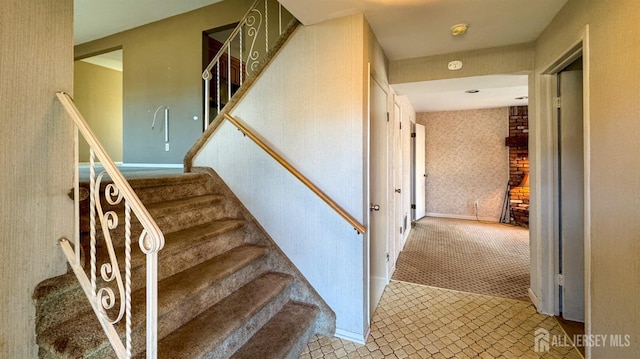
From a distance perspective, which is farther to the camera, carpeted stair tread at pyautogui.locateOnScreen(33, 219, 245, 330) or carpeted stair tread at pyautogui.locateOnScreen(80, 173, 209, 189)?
carpeted stair tread at pyautogui.locateOnScreen(80, 173, 209, 189)

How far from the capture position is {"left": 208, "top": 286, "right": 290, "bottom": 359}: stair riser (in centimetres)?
152

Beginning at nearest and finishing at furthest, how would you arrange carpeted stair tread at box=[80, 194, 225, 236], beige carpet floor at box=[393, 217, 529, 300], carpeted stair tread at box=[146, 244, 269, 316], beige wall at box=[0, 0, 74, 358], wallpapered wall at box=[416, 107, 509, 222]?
1. beige wall at box=[0, 0, 74, 358]
2. carpeted stair tread at box=[146, 244, 269, 316]
3. carpeted stair tread at box=[80, 194, 225, 236]
4. beige carpet floor at box=[393, 217, 529, 300]
5. wallpapered wall at box=[416, 107, 509, 222]

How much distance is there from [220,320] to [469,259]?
3.35 meters

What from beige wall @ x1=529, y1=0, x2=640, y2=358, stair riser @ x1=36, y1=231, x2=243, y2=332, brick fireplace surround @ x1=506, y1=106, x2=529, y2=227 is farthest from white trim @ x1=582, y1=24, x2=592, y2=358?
brick fireplace surround @ x1=506, y1=106, x2=529, y2=227

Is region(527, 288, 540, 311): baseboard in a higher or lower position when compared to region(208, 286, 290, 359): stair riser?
lower

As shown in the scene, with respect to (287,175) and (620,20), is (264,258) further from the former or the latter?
(620,20)

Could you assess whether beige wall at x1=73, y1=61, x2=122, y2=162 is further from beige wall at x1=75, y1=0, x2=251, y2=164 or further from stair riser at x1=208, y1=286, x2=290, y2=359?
stair riser at x1=208, y1=286, x2=290, y2=359

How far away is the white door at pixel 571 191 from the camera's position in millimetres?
2156

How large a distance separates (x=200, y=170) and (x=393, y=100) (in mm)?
2250

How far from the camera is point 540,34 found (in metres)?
2.32

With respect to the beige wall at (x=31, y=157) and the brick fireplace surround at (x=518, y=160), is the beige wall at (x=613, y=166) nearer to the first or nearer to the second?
the beige wall at (x=31, y=157)

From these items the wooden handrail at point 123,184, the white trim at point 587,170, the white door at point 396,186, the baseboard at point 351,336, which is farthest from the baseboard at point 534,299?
the wooden handrail at point 123,184

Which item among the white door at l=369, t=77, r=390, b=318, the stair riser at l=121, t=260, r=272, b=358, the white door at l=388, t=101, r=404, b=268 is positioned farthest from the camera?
the white door at l=388, t=101, r=404, b=268

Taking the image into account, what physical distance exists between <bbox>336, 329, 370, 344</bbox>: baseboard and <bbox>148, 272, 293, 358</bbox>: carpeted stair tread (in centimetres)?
54
